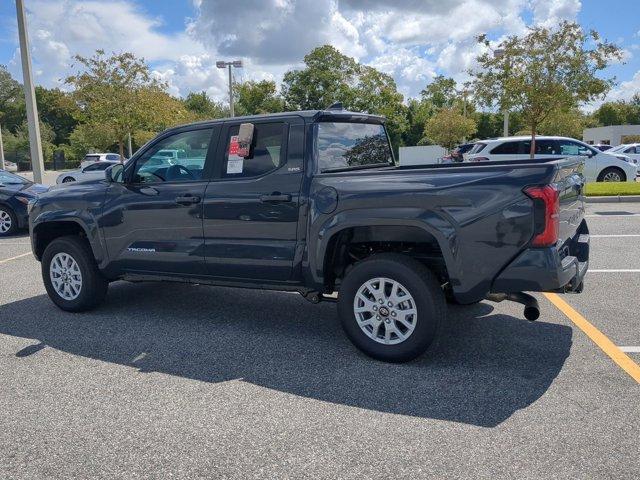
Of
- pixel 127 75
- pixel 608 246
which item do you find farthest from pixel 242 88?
pixel 608 246

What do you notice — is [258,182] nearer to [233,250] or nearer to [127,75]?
[233,250]

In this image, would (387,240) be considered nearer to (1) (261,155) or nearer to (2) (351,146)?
(2) (351,146)

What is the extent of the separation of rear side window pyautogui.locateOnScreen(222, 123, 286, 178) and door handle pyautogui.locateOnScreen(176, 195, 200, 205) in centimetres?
31

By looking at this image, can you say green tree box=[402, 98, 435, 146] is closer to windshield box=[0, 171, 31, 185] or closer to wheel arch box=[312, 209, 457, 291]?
windshield box=[0, 171, 31, 185]

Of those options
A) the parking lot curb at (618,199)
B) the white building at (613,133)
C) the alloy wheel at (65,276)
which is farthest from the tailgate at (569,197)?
the white building at (613,133)

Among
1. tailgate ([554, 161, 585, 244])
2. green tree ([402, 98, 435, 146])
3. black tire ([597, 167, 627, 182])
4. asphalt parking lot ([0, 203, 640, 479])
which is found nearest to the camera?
asphalt parking lot ([0, 203, 640, 479])

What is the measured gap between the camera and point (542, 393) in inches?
143

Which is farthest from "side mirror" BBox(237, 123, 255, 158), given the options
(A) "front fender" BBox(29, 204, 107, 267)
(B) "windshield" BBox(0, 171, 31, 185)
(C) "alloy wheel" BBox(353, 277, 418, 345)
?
(B) "windshield" BBox(0, 171, 31, 185)

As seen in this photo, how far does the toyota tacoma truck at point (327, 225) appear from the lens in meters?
3.75

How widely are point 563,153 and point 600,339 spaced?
13137mm

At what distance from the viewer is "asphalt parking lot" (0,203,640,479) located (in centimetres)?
294

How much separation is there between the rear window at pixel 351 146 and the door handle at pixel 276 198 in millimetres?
365

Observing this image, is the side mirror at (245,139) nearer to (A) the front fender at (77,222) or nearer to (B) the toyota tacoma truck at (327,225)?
(B) the toyota tacoma truck at (327,225)

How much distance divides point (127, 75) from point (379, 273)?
A: 63.7 ft
